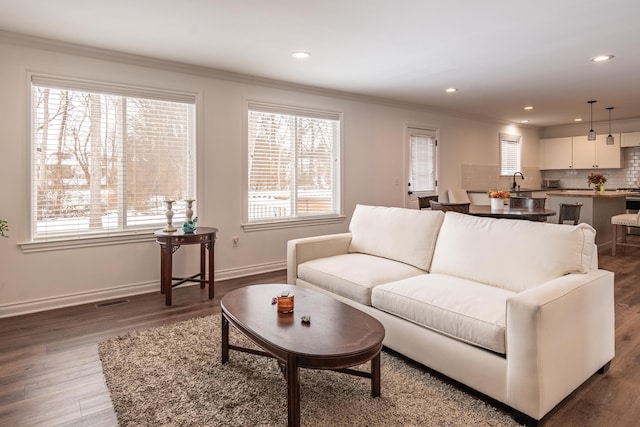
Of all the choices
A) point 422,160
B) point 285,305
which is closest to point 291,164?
point 422,160

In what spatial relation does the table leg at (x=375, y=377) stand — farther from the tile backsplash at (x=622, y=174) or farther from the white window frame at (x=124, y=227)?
the tile backsplash at (x=622, y=174)

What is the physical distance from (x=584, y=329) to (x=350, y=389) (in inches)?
49.0

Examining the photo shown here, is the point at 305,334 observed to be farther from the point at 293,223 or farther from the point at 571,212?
the point at 571,212

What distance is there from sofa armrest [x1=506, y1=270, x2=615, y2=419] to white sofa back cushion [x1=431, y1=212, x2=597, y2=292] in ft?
0.44

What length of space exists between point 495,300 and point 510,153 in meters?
7.35

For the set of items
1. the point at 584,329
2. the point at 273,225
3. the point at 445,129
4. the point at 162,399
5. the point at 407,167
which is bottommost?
the point at 162,399

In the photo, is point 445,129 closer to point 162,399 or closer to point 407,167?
point 407,167

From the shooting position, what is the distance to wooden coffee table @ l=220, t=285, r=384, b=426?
163 centimetres

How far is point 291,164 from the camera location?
16.7 ft

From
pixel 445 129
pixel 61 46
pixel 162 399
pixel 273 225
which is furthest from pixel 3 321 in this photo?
pixel 445 129

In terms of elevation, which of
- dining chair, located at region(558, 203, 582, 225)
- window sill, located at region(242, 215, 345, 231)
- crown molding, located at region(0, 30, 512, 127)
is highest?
crown molding, located at region(0, 30, 512, 127)

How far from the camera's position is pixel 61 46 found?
3445 millimetres

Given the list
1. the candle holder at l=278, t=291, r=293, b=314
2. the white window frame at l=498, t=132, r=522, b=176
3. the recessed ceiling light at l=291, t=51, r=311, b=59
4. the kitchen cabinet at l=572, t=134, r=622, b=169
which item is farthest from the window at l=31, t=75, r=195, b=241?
the kitchen cabinet at l=572, t=134, r=622, b=169

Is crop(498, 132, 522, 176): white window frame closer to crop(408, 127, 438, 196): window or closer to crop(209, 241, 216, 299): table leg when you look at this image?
crop(408, 127, 438, 196): window
